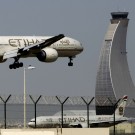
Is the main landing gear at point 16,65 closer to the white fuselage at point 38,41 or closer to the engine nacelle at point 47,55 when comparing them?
the white fuselage at point 38,41

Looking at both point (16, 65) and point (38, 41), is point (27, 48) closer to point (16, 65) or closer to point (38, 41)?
point (16, 65)

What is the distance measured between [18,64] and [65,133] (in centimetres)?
3761

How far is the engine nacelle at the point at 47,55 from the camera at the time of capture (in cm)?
14012

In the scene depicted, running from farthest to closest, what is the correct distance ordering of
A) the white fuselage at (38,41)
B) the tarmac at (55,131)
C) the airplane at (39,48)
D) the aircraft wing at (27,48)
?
the white fuselage at (38,41) → the airplane at (39,48) → the aircraft wing at (27,48) → the tarmac at (55,131)

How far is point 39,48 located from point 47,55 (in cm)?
154

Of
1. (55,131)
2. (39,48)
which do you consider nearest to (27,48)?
(39,48)

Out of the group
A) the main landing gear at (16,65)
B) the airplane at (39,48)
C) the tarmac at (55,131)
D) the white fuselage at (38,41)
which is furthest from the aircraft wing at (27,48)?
the tarmac at (55,131)

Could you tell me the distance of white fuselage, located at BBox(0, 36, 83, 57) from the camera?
141250 mm

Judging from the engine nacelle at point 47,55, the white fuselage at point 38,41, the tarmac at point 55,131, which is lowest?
the tarmac at point 55,131

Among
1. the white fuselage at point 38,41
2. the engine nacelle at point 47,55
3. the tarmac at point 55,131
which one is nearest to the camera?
the tarmac at point 55,131

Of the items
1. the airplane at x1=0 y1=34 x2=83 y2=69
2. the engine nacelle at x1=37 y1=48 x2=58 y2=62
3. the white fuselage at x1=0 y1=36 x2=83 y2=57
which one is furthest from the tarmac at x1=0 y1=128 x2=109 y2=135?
the white fuselage at x1=0 y1=36 x2=83 y2=57

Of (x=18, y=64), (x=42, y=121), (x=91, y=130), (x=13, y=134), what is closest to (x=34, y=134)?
(x=13, y=134)

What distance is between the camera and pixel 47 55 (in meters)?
140

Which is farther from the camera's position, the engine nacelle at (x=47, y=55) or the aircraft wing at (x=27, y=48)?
the engine nacelle at (x=47, y=55)
